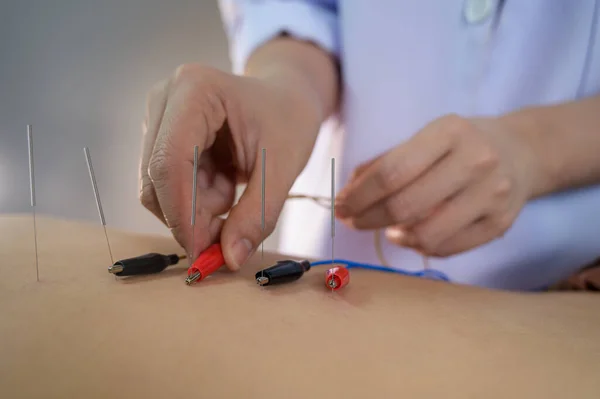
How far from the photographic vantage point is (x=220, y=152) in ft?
2.39

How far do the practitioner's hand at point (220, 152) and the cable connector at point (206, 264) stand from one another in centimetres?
1

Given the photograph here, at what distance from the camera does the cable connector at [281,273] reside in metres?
0.49

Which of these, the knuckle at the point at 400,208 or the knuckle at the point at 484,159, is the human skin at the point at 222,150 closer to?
the knuckle at the point at 400,208

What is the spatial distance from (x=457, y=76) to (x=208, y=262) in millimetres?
706

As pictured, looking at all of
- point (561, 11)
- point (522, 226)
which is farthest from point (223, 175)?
point (561, 11)

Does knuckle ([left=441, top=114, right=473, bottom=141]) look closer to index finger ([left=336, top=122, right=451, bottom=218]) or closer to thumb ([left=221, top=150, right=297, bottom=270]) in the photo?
index finger ([left=336, top=122, right=451, bottom=218])

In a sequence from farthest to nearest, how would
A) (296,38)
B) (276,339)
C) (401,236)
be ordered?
(296,38) < (401,236) < (276,339)

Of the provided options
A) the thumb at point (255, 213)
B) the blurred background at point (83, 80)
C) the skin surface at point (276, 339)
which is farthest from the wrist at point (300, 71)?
the blurred background at point (83, 80)

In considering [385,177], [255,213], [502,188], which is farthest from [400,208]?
[255,213]

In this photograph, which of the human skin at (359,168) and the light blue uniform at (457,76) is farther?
the light blue uniform at (457,76)

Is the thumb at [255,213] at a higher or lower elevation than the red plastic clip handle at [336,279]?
higher

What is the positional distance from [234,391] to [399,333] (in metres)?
0.16

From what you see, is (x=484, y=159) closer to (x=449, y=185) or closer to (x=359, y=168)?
(x=449, y=185)

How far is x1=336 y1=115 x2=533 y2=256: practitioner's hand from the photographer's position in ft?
2.33
